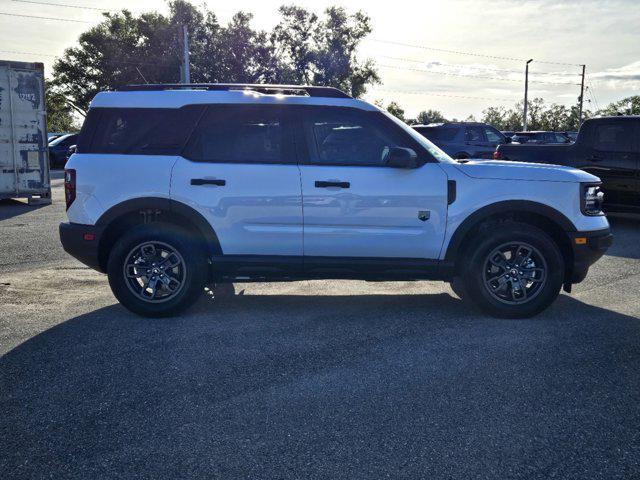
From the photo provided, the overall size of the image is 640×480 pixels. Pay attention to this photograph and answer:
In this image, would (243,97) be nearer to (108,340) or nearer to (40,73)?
(108,340)

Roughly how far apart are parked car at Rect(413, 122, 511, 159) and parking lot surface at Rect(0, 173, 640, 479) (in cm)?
1349

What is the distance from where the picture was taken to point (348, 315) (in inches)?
230

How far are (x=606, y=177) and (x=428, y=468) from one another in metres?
9.37

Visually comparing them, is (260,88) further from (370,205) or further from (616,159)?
(616,159)

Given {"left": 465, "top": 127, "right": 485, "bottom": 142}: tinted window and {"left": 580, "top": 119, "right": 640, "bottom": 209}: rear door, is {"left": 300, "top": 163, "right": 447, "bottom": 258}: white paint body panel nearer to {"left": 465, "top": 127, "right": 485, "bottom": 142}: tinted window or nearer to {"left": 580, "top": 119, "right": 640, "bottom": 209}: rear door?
{"left": 580, "top": 119, "right": 640, "bottom": 209}: rear door

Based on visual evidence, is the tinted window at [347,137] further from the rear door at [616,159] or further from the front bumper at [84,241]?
the rear door at [616,159]

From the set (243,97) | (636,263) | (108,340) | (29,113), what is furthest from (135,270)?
(29,113)

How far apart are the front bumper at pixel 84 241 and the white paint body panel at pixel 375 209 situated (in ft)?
6.32

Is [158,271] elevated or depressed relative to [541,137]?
depressed

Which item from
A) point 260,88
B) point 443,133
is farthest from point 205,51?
point 260,88

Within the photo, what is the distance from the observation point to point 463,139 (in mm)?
19703

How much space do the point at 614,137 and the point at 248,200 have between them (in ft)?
26.4

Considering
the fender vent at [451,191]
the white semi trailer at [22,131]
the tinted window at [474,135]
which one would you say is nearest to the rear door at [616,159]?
the fender vent at [451,191]

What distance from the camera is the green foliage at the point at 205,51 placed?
156 feet
